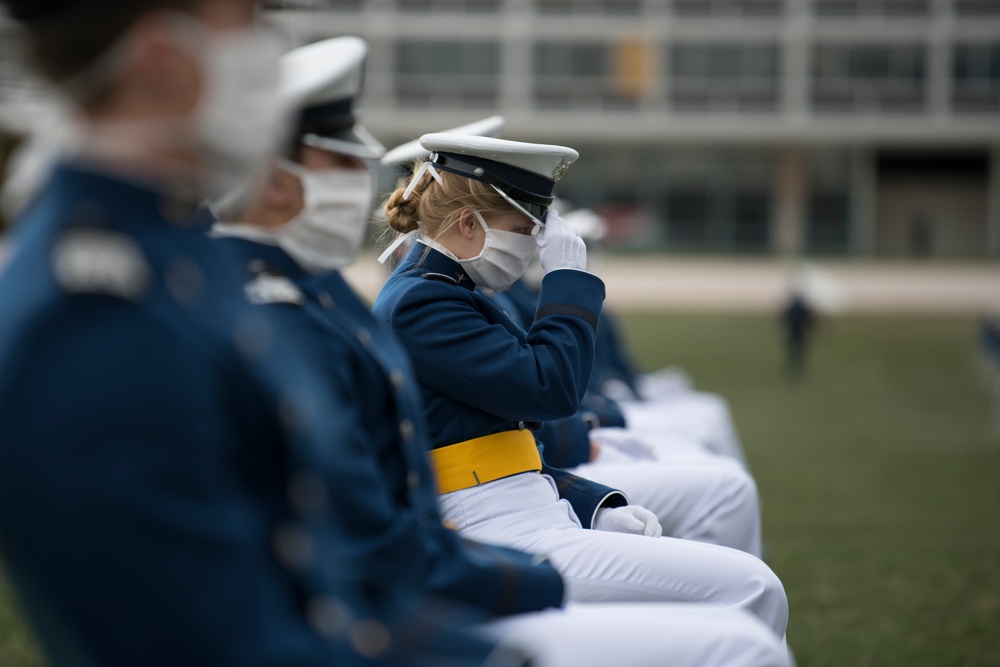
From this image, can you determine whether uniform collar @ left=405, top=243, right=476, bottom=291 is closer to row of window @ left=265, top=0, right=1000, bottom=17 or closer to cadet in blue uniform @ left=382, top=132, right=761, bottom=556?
cadet in blue uniform @ left=382, top=132, right=761, bottom=556

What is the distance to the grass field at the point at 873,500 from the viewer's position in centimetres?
524

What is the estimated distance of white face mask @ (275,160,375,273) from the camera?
2125 millimetres

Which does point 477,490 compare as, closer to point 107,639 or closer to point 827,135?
point 107,639

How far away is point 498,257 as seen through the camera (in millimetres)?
3371

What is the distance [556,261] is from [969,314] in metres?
28.3

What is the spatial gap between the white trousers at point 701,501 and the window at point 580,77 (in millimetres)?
43608

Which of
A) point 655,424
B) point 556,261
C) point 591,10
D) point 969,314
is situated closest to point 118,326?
point 556,261

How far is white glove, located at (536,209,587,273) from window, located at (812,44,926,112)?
46116 millimetres

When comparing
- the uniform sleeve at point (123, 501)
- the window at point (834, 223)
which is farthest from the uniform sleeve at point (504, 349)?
the window at point (834, 223)

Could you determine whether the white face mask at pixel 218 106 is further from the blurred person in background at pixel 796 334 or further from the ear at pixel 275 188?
the blurred person in background at pixel 796 334

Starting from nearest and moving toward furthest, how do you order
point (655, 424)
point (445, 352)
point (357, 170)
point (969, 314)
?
1. point (357, 170)
2. point (445, 352)
3. point (655, 424)
4. point (969, 314)

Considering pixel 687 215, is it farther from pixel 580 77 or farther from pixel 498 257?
pixel 498 257

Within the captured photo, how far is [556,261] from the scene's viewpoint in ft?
10.6

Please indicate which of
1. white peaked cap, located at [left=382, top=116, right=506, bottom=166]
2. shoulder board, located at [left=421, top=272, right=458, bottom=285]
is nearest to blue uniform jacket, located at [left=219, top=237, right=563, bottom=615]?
shoulder board, located at [left=421, top=272, right=458, bottom=285]
